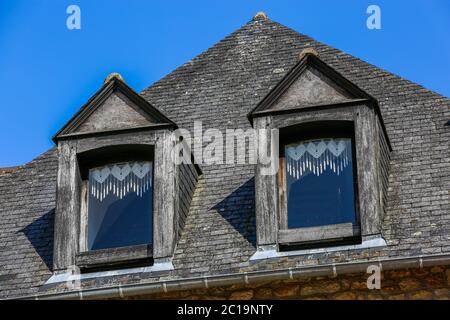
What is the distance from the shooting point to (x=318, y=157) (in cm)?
1387

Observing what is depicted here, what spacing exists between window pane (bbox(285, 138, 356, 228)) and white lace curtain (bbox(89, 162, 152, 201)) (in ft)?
5.19

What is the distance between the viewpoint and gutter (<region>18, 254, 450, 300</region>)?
12.4 m

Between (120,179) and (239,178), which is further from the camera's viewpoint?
(239,178)

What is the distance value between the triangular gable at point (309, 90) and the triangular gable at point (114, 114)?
116 centimetres

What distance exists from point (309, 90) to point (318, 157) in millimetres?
750

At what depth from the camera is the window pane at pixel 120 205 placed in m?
13.8

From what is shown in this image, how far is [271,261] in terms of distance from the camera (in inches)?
510

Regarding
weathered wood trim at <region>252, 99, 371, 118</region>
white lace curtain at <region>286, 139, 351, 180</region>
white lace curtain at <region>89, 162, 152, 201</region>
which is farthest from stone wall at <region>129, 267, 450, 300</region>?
weathered wood trim at <region>252, 99, 371, 118</region>
